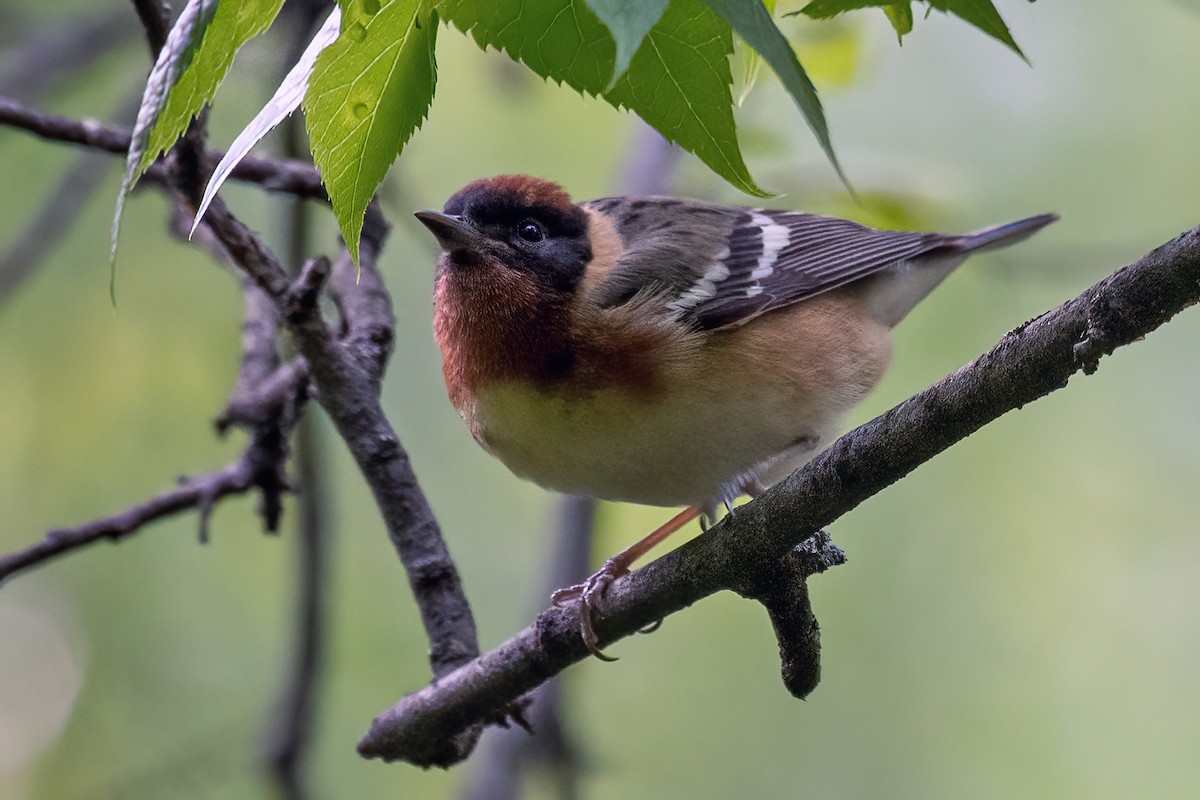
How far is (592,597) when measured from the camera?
3160 mm

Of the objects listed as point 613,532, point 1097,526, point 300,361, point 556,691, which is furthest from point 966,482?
point 300,361

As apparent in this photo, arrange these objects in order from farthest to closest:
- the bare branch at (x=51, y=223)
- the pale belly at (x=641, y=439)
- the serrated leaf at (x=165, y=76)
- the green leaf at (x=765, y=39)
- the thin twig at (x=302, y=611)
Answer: the bare branch at (x=51, y=223)
the thin twig at (x=302, y=611)
the pale belly at (x=641, y=439)
the serrated leaf at (x=165, y=76)
the green leaf at (x=765, y=39)

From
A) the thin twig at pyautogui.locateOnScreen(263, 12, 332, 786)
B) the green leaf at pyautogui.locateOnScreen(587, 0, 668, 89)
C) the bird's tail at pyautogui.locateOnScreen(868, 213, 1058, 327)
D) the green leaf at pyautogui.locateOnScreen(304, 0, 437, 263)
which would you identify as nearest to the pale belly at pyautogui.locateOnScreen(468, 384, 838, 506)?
the bird's tail at pyautogui.locateOnScreen(868, 213, 1058, 327)

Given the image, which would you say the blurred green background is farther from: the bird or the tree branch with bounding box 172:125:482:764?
the tree branch with bounding box 172:125:482:764

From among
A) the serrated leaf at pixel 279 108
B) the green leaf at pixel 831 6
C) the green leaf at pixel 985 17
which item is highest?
the serrated leaf at pixel 279 108

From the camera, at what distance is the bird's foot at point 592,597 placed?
9.54 feet

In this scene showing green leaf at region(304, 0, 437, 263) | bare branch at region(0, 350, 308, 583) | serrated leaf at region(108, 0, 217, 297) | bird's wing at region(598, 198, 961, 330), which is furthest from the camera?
bird's wing at region(598, 198, 961, 330)

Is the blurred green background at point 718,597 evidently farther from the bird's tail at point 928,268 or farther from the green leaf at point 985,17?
the green leaf at point 985,17

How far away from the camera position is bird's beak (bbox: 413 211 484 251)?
345cm

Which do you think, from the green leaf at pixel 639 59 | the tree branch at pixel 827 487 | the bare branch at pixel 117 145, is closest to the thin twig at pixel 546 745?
the tree branch at pixel 827 487

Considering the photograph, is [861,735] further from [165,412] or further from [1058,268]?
[165,412]

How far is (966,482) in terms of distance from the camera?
6.73m

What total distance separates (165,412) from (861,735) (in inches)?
167

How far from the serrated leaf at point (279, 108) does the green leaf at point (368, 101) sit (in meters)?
0.03
